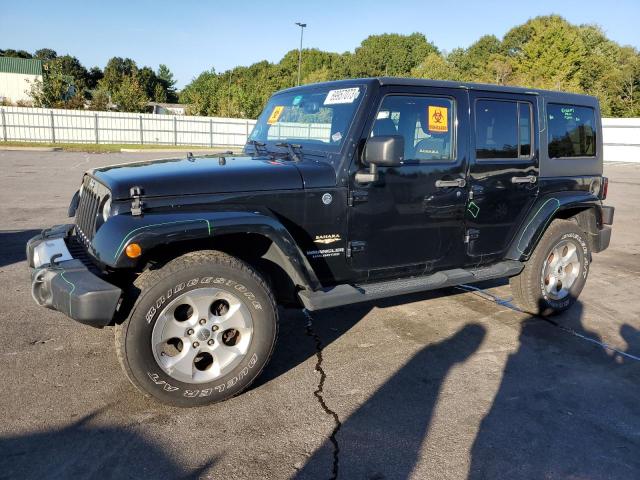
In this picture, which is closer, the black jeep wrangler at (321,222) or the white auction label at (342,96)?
the black jeep wrangler at (321,222)

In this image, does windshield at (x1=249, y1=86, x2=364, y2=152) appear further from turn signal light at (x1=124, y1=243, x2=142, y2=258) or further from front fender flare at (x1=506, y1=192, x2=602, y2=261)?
front fender flare at (x1=506, y1=192, x2=602, y2=261)

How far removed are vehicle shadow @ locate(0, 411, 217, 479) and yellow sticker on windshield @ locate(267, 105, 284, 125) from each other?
9.05 feet

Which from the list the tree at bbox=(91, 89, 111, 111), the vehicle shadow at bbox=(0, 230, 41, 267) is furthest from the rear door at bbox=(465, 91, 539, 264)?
the tree at bbox=(91, 89, 111, 111)

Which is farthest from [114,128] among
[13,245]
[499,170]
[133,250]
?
[133,250]

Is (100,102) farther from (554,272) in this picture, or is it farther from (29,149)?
(554,272)

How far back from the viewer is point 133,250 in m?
2.83

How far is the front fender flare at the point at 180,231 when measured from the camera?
2844mm

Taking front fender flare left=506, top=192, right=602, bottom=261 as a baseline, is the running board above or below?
below

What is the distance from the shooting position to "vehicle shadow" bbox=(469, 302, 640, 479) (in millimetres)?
2715

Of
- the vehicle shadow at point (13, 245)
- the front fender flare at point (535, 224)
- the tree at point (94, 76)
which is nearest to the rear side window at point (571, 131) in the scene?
the front fender flare at point (535, 224)

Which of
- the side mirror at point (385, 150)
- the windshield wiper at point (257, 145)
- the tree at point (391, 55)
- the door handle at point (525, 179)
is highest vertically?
the tree at point (391, 55)

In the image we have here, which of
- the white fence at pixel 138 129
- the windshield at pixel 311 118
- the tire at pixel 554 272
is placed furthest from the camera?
the white fence at pixel 138 129

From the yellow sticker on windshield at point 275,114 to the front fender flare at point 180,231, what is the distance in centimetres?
147

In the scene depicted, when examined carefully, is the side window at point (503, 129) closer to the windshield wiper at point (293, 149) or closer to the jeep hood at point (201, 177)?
the windshield wiper at point (293, 149)
